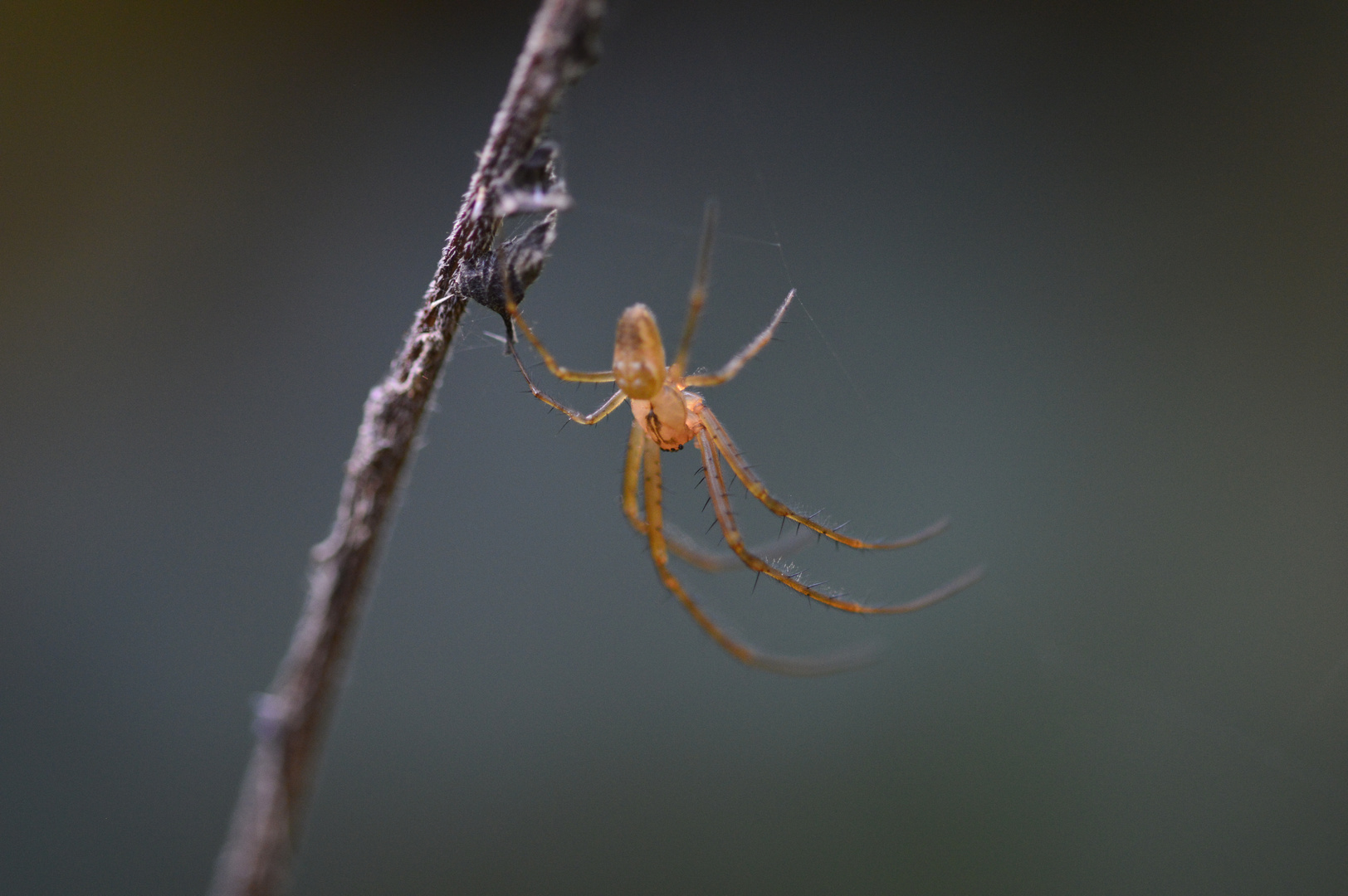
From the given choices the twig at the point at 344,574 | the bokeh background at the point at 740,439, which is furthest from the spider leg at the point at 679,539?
the twig at the point at 344,574

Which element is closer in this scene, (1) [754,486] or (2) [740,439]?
(1) [754,486]

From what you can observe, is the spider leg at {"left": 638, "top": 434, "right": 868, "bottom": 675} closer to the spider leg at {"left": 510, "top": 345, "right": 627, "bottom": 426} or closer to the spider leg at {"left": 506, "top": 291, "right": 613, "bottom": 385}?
the spider leg at {"left": 510, "top": 345, "right": 627, "bottom": 426}

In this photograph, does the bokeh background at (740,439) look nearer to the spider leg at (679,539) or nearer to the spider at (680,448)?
the spider leg at (679,539)

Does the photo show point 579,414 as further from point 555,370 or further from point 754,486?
point 754,486

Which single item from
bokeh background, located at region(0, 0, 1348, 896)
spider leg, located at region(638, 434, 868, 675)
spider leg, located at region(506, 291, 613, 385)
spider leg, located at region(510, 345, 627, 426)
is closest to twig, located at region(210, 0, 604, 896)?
spider leg, located at region(506, 291, 613, 385)

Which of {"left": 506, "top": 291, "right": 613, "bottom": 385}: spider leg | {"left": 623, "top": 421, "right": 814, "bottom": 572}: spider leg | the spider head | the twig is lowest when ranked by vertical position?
the twig

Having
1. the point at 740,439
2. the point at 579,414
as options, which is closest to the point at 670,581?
the point at 579,414
